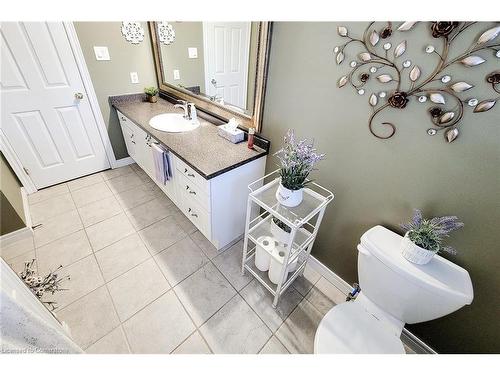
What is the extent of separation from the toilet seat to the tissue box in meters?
1.25

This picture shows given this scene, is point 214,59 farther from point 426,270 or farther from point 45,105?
point 426,270

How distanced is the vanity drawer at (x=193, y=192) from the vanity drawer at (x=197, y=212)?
25 mm

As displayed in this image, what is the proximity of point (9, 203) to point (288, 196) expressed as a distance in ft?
7.02

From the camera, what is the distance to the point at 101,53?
2.08 m

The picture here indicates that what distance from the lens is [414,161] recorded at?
1.00 meters

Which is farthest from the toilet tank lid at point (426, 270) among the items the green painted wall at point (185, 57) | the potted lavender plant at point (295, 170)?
the green painted wall at point (185, 57)

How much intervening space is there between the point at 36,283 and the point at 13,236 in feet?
3.92

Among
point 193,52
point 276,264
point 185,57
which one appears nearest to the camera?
point 276,264

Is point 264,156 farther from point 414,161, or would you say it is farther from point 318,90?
point 414,161

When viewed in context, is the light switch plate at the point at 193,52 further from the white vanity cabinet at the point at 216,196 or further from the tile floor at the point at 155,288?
the tile floor at the point at 155,288

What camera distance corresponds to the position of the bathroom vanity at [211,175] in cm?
140

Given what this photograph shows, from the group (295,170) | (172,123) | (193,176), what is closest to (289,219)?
(295,170)

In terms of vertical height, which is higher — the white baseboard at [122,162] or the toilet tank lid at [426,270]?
the toilet tank lid at [426,270]

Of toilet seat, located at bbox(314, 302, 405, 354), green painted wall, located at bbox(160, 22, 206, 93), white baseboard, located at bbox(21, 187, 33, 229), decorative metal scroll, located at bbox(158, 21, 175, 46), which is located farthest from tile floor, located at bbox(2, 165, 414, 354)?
decorative metal scroll, located at bbox(158, 21, 175, 46)
